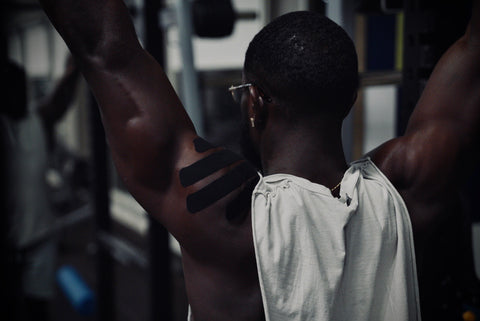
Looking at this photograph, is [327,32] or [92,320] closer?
[327,32]

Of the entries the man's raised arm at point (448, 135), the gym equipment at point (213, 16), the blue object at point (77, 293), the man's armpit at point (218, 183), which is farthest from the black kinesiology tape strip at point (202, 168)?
the blue object at point (77, 293)

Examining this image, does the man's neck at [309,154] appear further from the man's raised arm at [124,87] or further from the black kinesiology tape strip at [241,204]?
the man's raised arm at [124,87]

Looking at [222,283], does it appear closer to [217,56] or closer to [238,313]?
[238,313]

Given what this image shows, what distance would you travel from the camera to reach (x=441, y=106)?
0.95 meters

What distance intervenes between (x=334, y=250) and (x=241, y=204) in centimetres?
19

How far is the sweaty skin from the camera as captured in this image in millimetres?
861

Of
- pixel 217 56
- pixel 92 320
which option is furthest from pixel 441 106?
pixel 217 56

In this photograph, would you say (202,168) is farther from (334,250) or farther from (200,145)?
(334,250)

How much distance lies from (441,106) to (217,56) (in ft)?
10.3

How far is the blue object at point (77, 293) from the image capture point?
9.64ft

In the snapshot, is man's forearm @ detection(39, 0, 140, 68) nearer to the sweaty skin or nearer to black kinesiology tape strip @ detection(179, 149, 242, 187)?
the sweaty skin

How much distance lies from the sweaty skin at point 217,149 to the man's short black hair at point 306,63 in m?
0.04

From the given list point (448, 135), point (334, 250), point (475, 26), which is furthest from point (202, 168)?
point (475, 26)

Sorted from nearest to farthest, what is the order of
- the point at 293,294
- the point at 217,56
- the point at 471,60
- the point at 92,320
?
the point at 293,294, the point at 471,60, the point at 92,320, the point at 217,56
